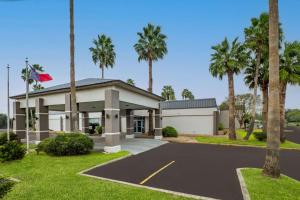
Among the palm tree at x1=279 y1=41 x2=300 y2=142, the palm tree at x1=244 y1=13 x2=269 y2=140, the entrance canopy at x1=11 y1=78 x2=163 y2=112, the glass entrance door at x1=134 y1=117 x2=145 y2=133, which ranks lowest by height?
the glass entrance door at x1=134 y1=117 x2=145 y2=133

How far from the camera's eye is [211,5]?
16.9 metres

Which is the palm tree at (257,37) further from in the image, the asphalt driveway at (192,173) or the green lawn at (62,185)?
the green lawn at (62,185)

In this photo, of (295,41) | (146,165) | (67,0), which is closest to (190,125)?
(295,41)

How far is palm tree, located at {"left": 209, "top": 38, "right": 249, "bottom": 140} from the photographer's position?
23.4m

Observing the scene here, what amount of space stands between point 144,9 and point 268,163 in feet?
52.6

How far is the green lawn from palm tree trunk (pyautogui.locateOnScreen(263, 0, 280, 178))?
517 centimetres

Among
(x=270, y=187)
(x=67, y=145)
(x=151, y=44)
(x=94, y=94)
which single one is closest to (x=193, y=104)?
(x=151, y=44)

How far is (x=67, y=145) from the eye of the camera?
47.5ft

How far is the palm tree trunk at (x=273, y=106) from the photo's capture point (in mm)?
8961

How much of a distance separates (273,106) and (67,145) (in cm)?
1341

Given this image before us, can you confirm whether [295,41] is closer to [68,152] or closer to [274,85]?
[274,85]

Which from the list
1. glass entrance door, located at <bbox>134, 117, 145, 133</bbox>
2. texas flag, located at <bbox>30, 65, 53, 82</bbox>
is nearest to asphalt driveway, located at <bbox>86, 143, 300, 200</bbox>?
texas flag, located at <bbox>30, 65, 53, 82</bbox>

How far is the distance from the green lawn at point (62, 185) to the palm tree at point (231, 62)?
1806cm

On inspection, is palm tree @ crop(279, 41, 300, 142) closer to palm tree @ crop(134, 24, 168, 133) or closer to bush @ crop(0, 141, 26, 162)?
palm tree @ crop(134, 24, 168, 133)
